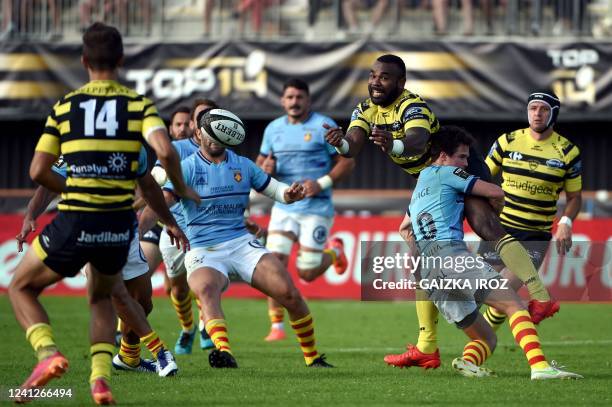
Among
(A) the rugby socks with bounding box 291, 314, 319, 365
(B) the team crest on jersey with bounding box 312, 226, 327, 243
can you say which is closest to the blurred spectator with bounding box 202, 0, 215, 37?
(B) the team crest on jersey with bounding box 312, 226, 327, 243

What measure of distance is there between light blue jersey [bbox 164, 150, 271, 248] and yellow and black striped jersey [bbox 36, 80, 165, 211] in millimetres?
2766

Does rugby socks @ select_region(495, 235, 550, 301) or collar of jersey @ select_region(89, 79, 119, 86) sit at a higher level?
collar of jersey @ select_region(89, 79, 119, 86)

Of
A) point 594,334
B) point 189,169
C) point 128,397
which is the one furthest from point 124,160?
point 594,334

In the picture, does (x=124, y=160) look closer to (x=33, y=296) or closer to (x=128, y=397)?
(x=33, y=296)

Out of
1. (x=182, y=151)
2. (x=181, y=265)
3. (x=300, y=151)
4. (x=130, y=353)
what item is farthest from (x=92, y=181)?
(x=300, y=151)

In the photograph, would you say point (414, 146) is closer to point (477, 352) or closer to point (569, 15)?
point (477, 352)

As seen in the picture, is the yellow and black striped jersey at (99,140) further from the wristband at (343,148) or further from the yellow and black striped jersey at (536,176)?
the yellow and black striped jersey at (536,176)

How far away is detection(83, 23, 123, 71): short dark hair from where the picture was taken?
7.59m

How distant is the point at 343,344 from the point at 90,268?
5.51 metres

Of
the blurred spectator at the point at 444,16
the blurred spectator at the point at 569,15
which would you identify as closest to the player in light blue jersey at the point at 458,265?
the blurred spectator at the point at 444,16

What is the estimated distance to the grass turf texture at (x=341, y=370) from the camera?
833 centimetres

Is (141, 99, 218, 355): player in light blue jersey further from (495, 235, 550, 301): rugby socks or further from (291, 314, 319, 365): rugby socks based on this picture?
(495, 235, 550, 301): rugby socks

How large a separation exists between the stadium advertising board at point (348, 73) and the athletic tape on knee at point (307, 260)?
796 centimetres

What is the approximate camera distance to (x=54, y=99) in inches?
Result: 902
